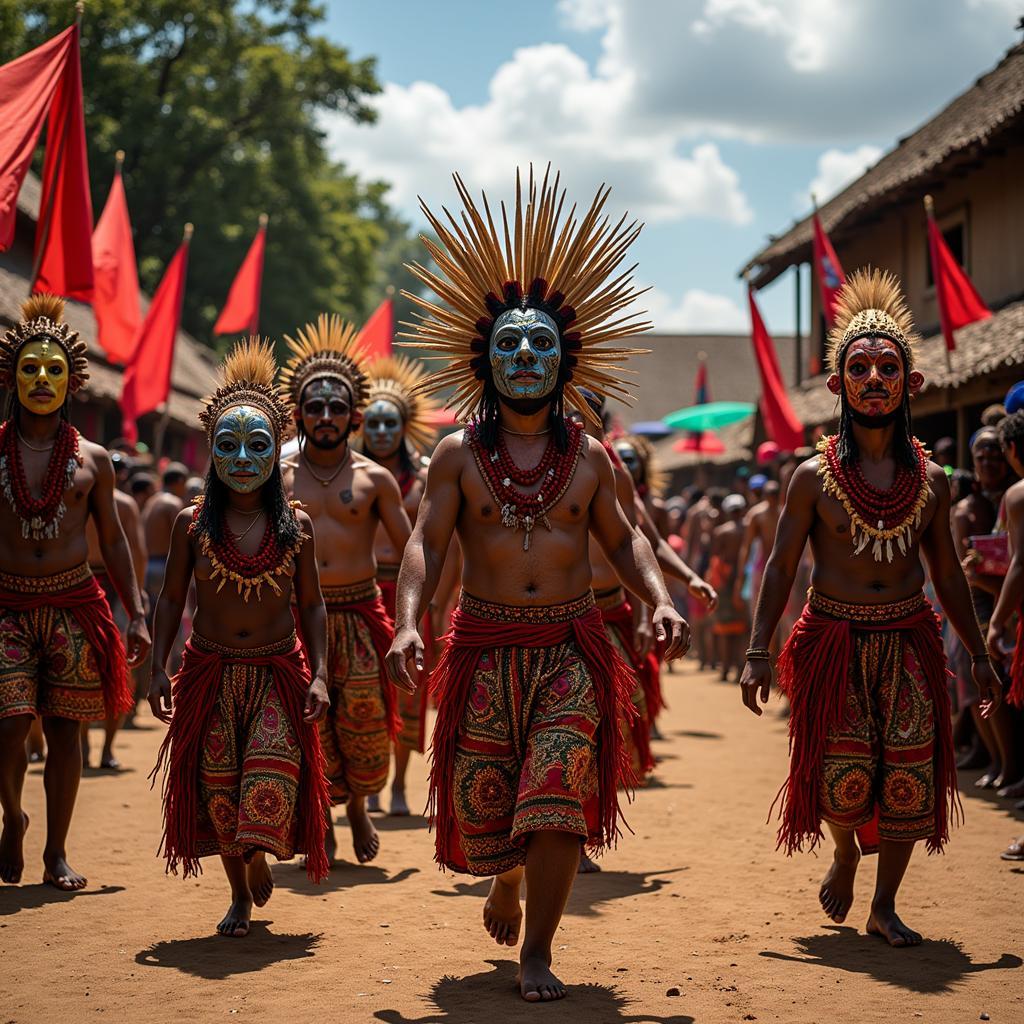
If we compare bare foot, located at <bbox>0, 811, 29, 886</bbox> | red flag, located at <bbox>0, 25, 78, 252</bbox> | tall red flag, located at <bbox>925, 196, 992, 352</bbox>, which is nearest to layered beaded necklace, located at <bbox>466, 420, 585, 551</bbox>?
bare foot, located at <bbox>0, 811, 29, 886</bbox>

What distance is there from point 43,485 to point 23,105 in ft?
13.9

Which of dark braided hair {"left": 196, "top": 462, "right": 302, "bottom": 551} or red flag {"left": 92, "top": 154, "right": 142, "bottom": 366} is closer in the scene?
dark braided hair {"left": 196, "top": 462, "right": 302, "bottom": 551}

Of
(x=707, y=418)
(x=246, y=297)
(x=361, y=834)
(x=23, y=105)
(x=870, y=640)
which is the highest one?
(x=246, y=297)

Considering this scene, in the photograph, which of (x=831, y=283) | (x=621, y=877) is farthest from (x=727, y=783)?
(x=831, y=283)

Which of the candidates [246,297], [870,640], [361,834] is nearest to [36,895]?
[361,834]

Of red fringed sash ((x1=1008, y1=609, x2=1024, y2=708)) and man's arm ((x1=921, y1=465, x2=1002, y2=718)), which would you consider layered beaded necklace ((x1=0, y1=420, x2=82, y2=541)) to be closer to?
man's arm ((x1=921, y1=465, x2=1002, y2=718))

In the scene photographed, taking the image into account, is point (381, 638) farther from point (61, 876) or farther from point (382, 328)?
point (382, 328)

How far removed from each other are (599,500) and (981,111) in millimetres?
15019

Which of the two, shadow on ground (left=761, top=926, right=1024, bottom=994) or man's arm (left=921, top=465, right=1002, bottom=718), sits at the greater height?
man's arm (left=921, top=465, right=1002, bottom=718)

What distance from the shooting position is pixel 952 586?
240 inches

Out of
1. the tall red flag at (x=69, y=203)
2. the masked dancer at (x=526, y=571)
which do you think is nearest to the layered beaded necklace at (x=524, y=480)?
the masked dancer at (x=526, y=571)

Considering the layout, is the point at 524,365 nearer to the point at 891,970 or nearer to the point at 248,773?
the point at 248,773

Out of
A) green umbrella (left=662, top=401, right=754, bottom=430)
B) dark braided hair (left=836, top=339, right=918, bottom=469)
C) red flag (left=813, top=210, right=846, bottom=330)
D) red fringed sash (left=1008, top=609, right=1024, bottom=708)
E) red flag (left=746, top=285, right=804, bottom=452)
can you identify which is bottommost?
red fringed sash (left=1008, top=609, right=1024, bottom=708)

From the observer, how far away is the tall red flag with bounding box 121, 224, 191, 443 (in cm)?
1664
